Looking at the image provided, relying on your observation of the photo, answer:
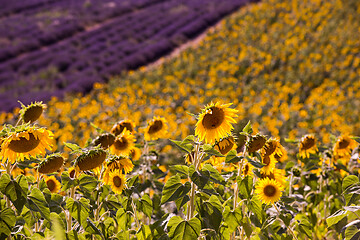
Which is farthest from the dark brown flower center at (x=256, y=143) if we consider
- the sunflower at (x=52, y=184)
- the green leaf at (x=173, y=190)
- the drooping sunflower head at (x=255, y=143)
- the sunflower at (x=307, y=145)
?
the sunflower at (x=52, y=184)

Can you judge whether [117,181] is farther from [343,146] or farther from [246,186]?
[343,146]

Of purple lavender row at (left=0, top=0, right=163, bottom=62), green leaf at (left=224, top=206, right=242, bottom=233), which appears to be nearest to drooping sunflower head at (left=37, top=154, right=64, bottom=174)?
green leaf at (left=224, top=206, right=242, bottom=233)

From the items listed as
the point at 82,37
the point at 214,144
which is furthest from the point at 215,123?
the point at 82,37

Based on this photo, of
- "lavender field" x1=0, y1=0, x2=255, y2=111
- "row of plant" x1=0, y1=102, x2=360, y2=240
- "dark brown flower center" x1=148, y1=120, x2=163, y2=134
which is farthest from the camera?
"lavender field" x1=0, y1=0, x2=255, y2=111

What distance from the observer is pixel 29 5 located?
25844mm

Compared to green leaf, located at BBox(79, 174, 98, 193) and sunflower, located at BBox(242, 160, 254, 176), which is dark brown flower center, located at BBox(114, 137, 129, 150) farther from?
sunflower, located at BBox(242, 160, 254, 176)

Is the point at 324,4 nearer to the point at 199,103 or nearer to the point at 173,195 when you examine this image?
the point at 199,103

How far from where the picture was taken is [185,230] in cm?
166

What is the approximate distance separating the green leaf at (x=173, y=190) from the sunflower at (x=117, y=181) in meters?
0.38

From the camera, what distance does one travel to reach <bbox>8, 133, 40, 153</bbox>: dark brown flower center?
62.7 inches

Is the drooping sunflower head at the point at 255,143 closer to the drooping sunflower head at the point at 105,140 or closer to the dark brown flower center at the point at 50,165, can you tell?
the drooping sunflower head at the point at 105,140

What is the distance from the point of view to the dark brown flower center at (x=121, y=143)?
2.27m

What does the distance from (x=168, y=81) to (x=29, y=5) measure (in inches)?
775

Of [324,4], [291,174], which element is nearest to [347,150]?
[291,174]
